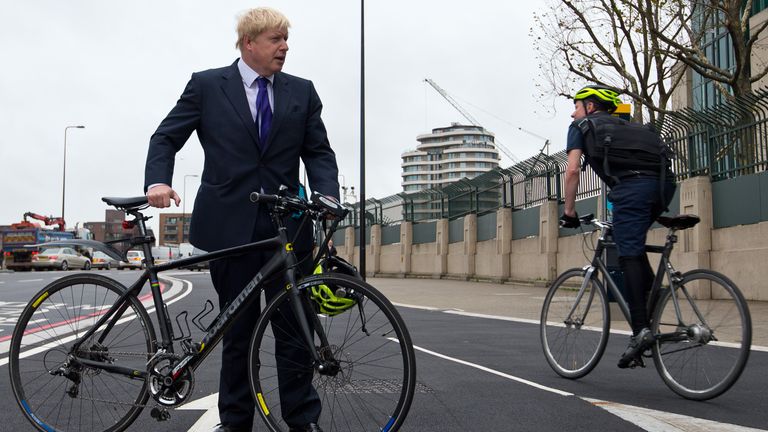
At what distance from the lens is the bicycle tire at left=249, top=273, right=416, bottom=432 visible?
3.16 metres

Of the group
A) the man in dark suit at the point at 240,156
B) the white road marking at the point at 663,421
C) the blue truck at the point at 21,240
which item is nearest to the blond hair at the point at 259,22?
the man in dark suit at the point at 240,156

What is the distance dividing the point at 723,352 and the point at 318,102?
8.58ft

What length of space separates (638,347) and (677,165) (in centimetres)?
1237

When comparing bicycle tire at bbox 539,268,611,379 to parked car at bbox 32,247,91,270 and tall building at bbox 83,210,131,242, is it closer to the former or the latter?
parked car at bbox 32,247,91,270

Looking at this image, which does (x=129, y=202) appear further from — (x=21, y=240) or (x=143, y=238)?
(x=21, y=240)

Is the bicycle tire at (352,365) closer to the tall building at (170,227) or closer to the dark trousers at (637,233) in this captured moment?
the dark trousers at (637,233)

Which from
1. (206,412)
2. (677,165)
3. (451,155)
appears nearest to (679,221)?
(206,412)

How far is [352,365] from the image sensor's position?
337cm

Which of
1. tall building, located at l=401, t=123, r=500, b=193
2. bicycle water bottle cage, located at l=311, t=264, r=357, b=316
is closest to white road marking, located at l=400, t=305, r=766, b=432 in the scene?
bicycle water bottle cage, located at l=311, t=264, r=357, b=316

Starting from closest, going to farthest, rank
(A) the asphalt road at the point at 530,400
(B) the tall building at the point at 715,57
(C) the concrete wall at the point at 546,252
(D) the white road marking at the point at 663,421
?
(D) the white road marking at the point at 663,421
(A) the asphalt road at the point at 530,400
(C) the concrete wall at the point at 546,252
(B) the tall building at the point at 715,57

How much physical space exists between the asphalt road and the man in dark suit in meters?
0.67

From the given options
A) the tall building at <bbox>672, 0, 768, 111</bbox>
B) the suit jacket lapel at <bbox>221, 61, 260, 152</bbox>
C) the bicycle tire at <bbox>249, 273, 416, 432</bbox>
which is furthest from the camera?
the tall building at <bbox>672, 0, 768, 111</bbox>

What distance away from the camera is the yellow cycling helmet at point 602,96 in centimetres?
556

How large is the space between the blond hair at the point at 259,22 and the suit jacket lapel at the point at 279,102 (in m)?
0.25
